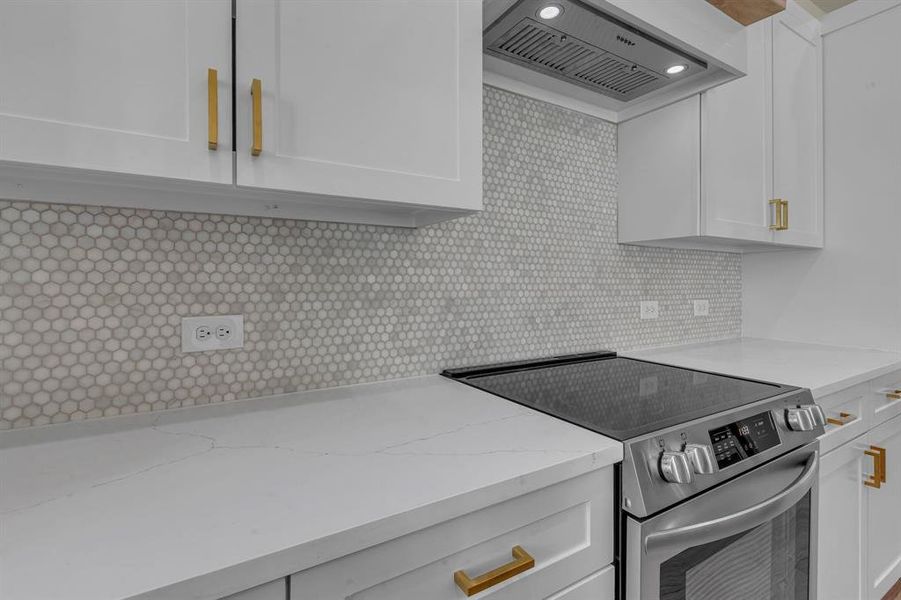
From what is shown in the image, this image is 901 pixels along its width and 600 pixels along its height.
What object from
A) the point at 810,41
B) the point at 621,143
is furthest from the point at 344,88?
the point at 810,41

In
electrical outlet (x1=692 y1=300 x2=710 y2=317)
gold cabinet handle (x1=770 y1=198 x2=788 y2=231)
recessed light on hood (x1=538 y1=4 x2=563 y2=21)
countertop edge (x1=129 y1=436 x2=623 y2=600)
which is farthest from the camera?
electrical outlet (x1=692 y1=300 x2=710 y2=317)

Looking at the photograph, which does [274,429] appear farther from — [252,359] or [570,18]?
[570,18]

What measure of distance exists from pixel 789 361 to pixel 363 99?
1804mm

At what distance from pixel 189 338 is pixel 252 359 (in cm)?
15

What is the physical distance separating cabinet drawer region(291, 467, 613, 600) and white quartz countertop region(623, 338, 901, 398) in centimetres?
91

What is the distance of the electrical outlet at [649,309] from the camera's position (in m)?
1.96

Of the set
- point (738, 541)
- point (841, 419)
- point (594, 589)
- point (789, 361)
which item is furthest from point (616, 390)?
point (789, 361)

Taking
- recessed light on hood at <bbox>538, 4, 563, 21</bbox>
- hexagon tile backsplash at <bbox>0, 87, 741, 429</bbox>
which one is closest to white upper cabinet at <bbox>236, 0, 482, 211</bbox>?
recessed light on hood at <bbox>538, 4, 563, 21</bbox>

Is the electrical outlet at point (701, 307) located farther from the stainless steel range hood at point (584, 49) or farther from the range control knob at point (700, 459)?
the range control knob at point (700, 459)

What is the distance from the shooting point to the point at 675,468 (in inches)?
32.8

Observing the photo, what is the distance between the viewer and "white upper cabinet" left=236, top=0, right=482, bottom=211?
80cm

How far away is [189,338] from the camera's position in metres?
1.03

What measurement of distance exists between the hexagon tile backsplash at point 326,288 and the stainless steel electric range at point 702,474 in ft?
0.82

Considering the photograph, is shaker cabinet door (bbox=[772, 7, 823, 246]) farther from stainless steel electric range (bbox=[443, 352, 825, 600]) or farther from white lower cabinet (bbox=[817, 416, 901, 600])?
stainless steel electric range (bbox=[443, 352, 825, 600])
